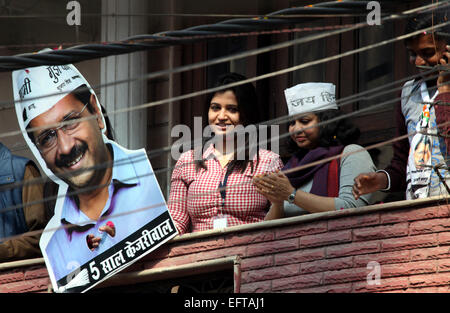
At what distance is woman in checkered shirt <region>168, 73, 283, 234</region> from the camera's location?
7.39 metres

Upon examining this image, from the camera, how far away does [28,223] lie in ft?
27.6

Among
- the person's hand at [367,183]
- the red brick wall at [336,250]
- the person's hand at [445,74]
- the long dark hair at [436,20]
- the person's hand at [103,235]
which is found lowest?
the red brick wall at [336,250]

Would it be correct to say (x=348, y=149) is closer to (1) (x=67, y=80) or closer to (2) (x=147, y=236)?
(2) (x=147, y=236)

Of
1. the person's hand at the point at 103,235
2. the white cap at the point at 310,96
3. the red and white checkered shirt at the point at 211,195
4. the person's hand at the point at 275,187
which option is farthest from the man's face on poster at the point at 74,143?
the person's hand at the point at 275,187

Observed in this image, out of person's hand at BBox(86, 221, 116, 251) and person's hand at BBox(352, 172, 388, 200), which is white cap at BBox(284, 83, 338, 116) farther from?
person's hand at BBox(86, 221, 116, 251)

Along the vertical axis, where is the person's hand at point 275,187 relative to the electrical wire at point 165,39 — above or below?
below

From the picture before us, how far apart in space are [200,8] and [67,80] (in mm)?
2051

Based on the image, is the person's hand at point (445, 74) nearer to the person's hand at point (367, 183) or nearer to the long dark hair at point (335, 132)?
the person's hand at point (367, 183)

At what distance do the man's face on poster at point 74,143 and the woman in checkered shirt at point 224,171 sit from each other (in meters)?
1.11

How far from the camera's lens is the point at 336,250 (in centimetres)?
688

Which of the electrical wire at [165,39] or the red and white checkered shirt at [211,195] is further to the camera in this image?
the red and white checkered shirt at [211,195]

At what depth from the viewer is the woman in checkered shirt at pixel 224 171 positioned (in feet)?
24.3

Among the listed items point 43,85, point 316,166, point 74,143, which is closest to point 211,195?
point 316,166

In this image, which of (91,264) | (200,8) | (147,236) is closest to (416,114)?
(147,236)
